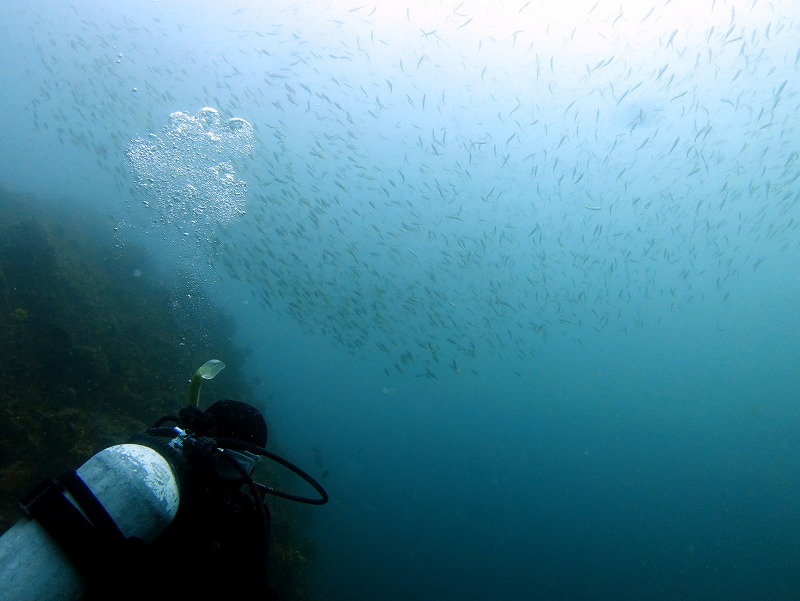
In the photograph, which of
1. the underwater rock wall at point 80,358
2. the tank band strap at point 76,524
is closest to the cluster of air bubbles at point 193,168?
the underwater rock wall at point 80,358

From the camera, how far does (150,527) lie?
5.11ft

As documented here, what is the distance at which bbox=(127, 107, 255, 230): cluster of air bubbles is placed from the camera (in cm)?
1470

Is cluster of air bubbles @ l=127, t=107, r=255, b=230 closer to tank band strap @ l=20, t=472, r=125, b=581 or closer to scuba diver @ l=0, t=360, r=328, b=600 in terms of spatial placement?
scuba diver @ l=0, t=360, r=328, b=600

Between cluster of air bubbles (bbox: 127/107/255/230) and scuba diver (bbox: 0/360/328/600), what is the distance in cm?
1512

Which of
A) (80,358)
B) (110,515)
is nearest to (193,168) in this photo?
(80,358)

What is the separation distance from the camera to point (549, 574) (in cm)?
3250

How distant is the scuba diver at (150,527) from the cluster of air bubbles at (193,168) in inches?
595

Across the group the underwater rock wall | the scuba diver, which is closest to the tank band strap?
the scuba diver

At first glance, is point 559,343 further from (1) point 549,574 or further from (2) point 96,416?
(2) point 96,416

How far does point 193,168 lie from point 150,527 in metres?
15.5

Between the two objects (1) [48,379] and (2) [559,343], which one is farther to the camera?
(2) [559,343]

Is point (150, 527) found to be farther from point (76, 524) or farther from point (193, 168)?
point (193, 168)

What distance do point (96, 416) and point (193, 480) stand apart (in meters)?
7.30

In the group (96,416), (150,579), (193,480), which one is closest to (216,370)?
(193,480)
